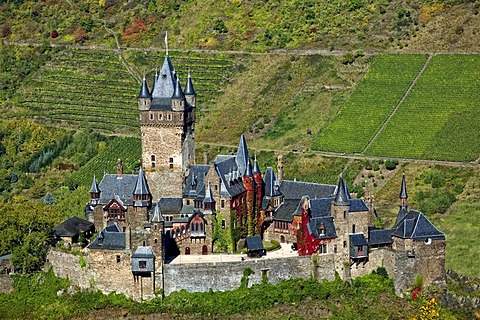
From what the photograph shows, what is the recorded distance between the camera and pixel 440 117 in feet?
409

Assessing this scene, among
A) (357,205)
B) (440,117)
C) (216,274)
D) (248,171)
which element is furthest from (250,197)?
(440,117)

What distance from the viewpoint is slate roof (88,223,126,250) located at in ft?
288

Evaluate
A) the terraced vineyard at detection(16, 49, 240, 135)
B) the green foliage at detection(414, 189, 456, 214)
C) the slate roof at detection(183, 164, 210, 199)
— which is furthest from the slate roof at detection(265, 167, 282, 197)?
the terraced vineyard at detection(16, 49, 240, 135)

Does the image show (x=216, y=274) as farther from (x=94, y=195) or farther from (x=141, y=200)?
(x=94, y=195)

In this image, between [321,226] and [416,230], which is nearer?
[321,226]

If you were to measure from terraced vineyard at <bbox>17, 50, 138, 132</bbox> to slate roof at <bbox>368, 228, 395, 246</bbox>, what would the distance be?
160 feet

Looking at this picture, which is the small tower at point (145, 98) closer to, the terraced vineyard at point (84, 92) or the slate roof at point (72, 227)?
the slate roof at point (72, 227)

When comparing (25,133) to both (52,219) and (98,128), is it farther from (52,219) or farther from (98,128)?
(52,219)

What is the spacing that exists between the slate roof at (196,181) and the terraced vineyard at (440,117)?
1177 inches

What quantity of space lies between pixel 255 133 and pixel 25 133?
89.5 ft

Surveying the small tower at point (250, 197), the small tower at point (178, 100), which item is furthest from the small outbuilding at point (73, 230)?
the small tower at point (250, 197)

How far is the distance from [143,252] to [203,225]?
6.55 m

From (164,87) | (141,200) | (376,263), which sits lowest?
(376,263)

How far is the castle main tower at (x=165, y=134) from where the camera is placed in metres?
97.1
